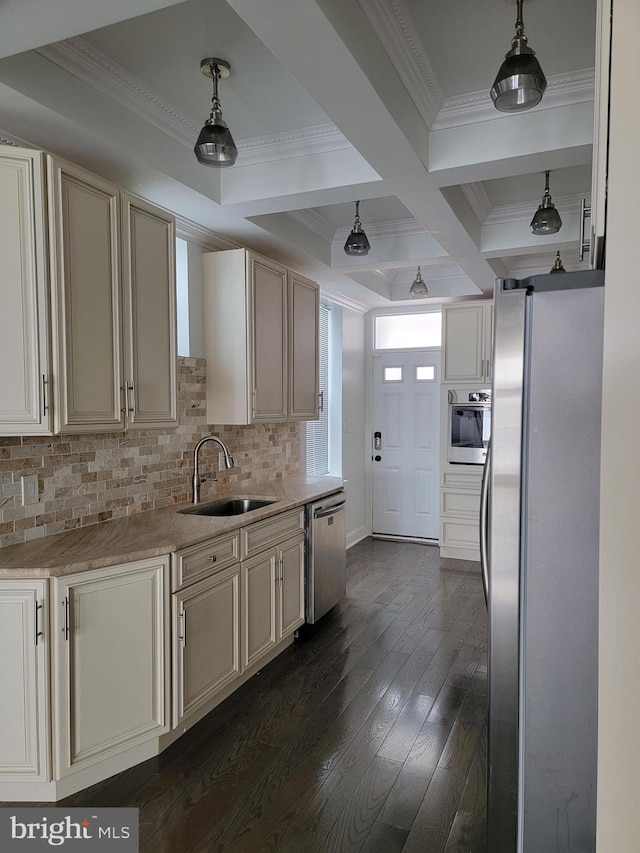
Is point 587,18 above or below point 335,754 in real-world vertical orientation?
Answer: above

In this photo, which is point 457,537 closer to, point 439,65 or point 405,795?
point 405,795

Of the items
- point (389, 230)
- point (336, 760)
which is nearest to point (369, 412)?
point (389, 230)

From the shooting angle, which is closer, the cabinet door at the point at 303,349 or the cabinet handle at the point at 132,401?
the cabinet handle at the point at 132,401

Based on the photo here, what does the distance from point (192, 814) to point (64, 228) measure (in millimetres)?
2293

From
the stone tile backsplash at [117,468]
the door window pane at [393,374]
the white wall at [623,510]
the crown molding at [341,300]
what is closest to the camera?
the white wall at [623,510]

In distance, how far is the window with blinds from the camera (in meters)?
5.40

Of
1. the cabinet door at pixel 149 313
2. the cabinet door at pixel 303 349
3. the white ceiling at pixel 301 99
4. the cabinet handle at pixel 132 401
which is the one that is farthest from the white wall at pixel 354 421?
the cabinet handle at pixel 132 401

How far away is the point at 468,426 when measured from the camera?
534cm

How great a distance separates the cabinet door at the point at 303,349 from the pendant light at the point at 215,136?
1.75 meters

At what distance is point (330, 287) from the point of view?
16.9 ft

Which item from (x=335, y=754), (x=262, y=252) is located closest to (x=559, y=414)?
(x=335, y=754)

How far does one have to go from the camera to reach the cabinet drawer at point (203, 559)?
7.86 feet

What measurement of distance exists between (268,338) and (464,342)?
7.86ft

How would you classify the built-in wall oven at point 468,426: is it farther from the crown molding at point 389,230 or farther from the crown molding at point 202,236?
the crown molding at point 202,236
